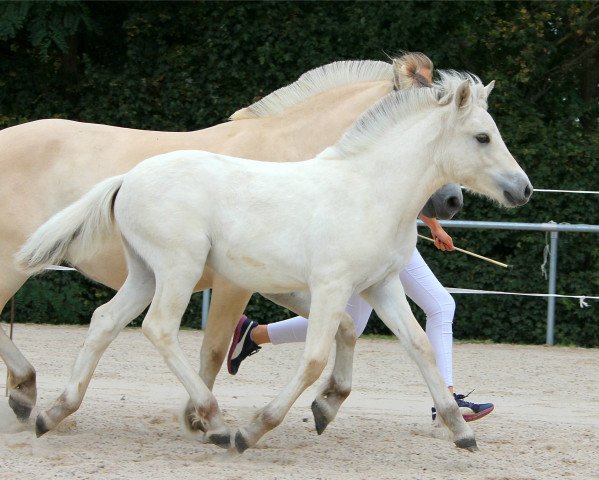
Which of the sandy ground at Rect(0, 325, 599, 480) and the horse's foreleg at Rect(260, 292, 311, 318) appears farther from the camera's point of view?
the horse's foreleg at Rect(260, 292, 311, 318)

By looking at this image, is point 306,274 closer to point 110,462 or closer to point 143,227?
point 143,227

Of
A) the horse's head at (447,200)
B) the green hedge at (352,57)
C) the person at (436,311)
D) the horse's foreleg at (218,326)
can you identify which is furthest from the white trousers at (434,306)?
the green hedge at (352,57)

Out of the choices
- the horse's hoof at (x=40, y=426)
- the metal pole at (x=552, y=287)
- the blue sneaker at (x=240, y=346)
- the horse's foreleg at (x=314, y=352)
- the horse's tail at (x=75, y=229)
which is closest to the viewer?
the horse's foreleg at (x=314, y=352)

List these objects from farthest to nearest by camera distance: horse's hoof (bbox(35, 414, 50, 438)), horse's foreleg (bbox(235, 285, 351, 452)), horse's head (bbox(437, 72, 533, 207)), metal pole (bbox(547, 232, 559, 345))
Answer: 1. metal pole (bbox(547, 232, 559, 345))
2. horse's hoof (bbox(35, 414, 50, 438))
3. horse's head (bbox(437, 72, 533, 207))
4. horse's foreleg (bbox(235, 285, 351, 452))

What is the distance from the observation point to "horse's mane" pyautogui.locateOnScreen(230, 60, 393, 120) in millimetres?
5602

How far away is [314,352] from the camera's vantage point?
4426 mm

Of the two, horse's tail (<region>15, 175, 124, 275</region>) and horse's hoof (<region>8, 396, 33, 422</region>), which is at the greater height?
horse's tail (<region>15, 175, 124, 275</region>)

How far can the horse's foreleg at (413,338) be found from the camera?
4.68m

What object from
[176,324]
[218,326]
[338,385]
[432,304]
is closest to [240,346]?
[218,326]

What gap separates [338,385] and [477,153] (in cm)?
127

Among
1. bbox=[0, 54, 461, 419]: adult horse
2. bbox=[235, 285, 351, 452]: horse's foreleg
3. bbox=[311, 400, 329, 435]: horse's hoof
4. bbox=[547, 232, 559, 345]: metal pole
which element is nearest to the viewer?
bbox=[235, 285, 351, 452]: horse's foreleg

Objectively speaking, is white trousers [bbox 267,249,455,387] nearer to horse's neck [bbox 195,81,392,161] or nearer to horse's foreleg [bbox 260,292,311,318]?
horse's foreleg [bbox 260,292,311,318]

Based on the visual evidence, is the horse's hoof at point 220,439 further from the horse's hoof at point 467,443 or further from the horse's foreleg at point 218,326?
the horse's hoof at point 467,443

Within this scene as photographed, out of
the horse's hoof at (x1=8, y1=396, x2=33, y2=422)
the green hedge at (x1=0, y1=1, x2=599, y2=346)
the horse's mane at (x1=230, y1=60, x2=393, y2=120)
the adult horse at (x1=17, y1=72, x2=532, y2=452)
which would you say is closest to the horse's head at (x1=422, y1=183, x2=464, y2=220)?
the adult horse at (x1=17, y1=72, x2=532, y2=452)
